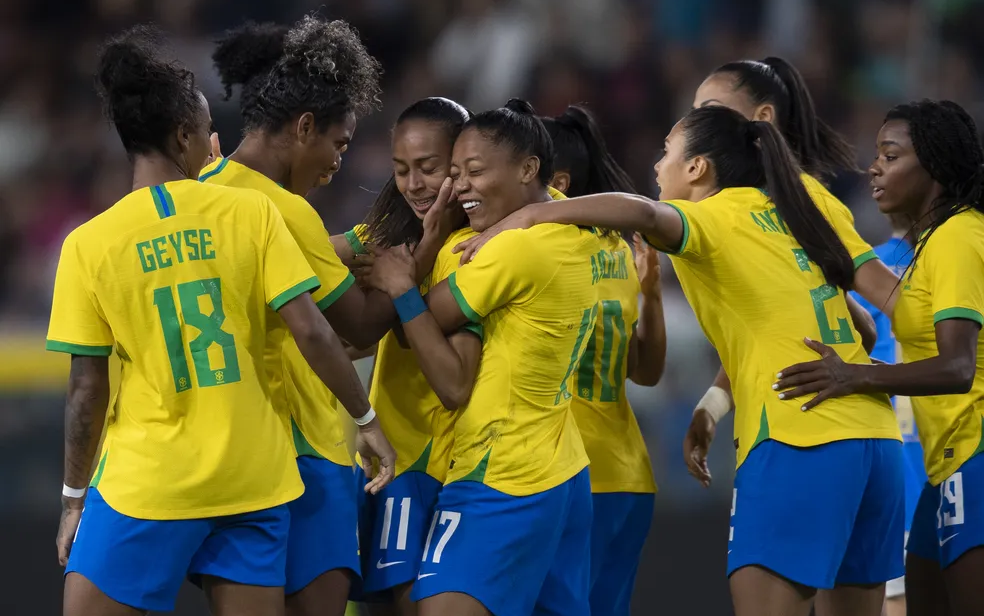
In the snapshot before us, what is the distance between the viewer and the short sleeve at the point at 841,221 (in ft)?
12.3

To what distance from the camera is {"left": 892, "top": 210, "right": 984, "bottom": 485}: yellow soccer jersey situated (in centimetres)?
360

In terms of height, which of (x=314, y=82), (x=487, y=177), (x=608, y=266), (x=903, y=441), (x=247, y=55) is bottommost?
(x=903, y=441)

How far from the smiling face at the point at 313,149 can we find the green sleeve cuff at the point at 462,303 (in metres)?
0.55

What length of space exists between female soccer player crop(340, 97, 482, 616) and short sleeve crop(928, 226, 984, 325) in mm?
1404

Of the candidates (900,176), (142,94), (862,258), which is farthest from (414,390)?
(900,176)

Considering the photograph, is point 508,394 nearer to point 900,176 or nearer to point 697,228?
point 697,228

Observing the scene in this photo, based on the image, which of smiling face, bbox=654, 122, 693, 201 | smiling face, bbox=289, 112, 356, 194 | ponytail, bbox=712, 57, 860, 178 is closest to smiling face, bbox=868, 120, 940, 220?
ponytail, bbox=712, 57, 860, 178

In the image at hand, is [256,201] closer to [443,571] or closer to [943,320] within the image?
[443,571]

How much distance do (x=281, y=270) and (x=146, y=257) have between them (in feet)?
1.07

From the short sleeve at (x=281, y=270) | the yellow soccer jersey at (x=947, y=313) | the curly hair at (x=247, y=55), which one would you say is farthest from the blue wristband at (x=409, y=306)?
the yellow soccer jersey at (x=947, y=313)

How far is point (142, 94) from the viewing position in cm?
303

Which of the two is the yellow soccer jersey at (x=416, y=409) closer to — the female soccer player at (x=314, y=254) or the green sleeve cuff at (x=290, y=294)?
the female soccer player at (x=314, y=254)

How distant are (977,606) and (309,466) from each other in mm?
2032

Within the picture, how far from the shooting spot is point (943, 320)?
3.59 m
